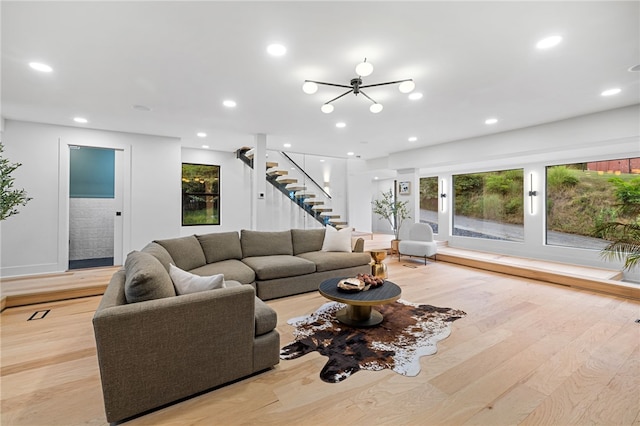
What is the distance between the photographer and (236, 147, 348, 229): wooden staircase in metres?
7.45

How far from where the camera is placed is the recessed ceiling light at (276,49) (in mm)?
2480

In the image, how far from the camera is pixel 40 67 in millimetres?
2875

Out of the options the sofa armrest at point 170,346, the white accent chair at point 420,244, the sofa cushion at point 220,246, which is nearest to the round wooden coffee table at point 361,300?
the sofa armrest at point 170,346

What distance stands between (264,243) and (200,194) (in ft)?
12.8

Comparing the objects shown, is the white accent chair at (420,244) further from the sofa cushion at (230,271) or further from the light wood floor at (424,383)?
the sofa cushion at (230,271)

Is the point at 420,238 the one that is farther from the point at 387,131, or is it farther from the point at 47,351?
the point at 47,351

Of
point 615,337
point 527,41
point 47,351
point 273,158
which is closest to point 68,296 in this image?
point 47,351

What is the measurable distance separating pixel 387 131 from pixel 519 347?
4.08 metres

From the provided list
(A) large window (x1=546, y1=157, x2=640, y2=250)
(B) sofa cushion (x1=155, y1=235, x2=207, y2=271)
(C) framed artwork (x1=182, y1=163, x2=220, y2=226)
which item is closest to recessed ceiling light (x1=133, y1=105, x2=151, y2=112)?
(B) sofa cushion (x1=155, y1=235, x2=207, y2=271)

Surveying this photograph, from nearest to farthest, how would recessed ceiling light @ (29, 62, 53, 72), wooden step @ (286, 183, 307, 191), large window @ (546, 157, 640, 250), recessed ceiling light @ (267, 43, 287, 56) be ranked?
recessed ceiling light @ (267, 43, 287, 56) → recessed ceiling light @ (29, 62, 53, 72) → large window @ (546, 157, 640, 250) → wooden step @ (286, 183, 307, 191)

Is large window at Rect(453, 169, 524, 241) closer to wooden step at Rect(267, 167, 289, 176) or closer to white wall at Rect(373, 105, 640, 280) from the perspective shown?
white wall at Rect(373, 105, 640, 280)

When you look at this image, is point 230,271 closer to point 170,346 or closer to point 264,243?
point 264,243

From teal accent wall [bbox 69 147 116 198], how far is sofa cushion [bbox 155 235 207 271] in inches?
155

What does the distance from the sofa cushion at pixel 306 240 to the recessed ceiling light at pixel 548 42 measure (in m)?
3.70
